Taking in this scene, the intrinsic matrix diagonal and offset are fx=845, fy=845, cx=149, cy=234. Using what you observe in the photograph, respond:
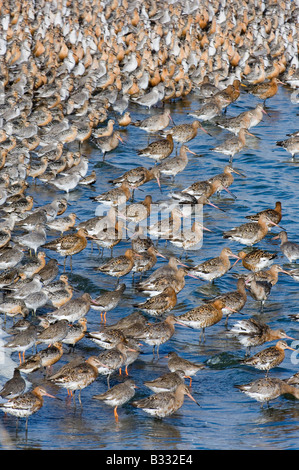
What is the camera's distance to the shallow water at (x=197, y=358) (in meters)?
10.4

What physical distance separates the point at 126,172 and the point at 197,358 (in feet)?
25.6

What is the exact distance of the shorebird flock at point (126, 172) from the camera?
12.4 m

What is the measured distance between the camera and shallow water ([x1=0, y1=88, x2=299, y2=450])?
10.4m

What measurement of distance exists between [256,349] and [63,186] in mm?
7776

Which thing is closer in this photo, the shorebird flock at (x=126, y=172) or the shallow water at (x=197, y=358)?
the shallow water at (x=197, y=358)

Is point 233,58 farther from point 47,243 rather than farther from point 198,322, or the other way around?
point 198,322

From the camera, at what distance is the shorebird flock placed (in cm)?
1239

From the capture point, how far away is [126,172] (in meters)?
19.8

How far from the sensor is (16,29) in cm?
3156

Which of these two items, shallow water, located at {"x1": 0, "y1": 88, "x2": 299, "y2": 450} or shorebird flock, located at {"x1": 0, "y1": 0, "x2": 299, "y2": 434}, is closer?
shallow water, located at {"x1": 0, "y1": 88, "x2": 299, "y2": 450}

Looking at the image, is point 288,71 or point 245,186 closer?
point 245,186

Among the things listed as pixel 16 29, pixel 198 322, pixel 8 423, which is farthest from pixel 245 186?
pixel 16 29

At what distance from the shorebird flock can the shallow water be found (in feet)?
0.76

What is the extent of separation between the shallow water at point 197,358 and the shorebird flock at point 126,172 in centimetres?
23
